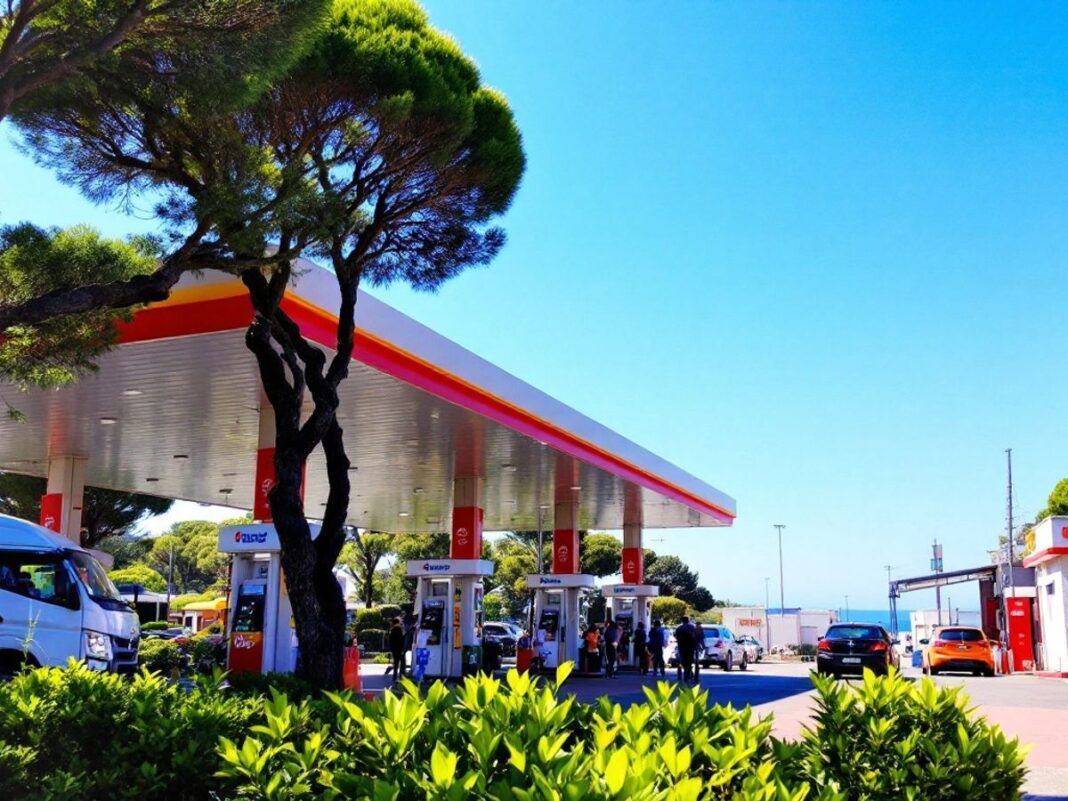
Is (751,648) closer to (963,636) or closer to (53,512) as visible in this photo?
(963,636)

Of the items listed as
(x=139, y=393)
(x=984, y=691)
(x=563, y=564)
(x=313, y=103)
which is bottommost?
(x=984, y=691)

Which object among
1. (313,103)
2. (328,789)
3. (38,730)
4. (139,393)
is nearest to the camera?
(328,789)

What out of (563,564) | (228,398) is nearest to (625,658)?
(563,564)

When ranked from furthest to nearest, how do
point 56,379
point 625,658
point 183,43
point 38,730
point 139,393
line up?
point 625,658 → point 139,393 → point 56,379 → point 183,43 → point 38,730

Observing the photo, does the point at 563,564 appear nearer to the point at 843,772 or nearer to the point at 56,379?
the point at 56,379

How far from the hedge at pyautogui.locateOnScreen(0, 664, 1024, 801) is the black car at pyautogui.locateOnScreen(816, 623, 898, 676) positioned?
18990mm

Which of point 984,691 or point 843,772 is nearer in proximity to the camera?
point 843,772

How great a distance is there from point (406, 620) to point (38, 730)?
734 inches

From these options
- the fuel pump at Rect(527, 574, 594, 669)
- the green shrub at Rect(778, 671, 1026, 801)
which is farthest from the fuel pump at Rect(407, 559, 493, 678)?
the green shrub at Rect(778, 671, 1026, 801)

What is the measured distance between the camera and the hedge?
3111 mm

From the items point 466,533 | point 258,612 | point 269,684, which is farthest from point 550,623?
point 269,684

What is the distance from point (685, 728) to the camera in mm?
4207

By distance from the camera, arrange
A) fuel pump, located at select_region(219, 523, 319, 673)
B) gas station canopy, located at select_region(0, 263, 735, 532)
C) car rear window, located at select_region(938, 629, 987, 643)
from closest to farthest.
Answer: gas station canopy, located at select_region(0, 263, 735, 532), fuel pump, located at select_region(219, 523, 319, 673), car rear window, located at select_region(938, 629, 987, 643)

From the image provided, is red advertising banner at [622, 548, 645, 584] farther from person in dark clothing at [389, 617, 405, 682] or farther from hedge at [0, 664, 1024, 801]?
hedge at [0, 664, 1024, 801]
